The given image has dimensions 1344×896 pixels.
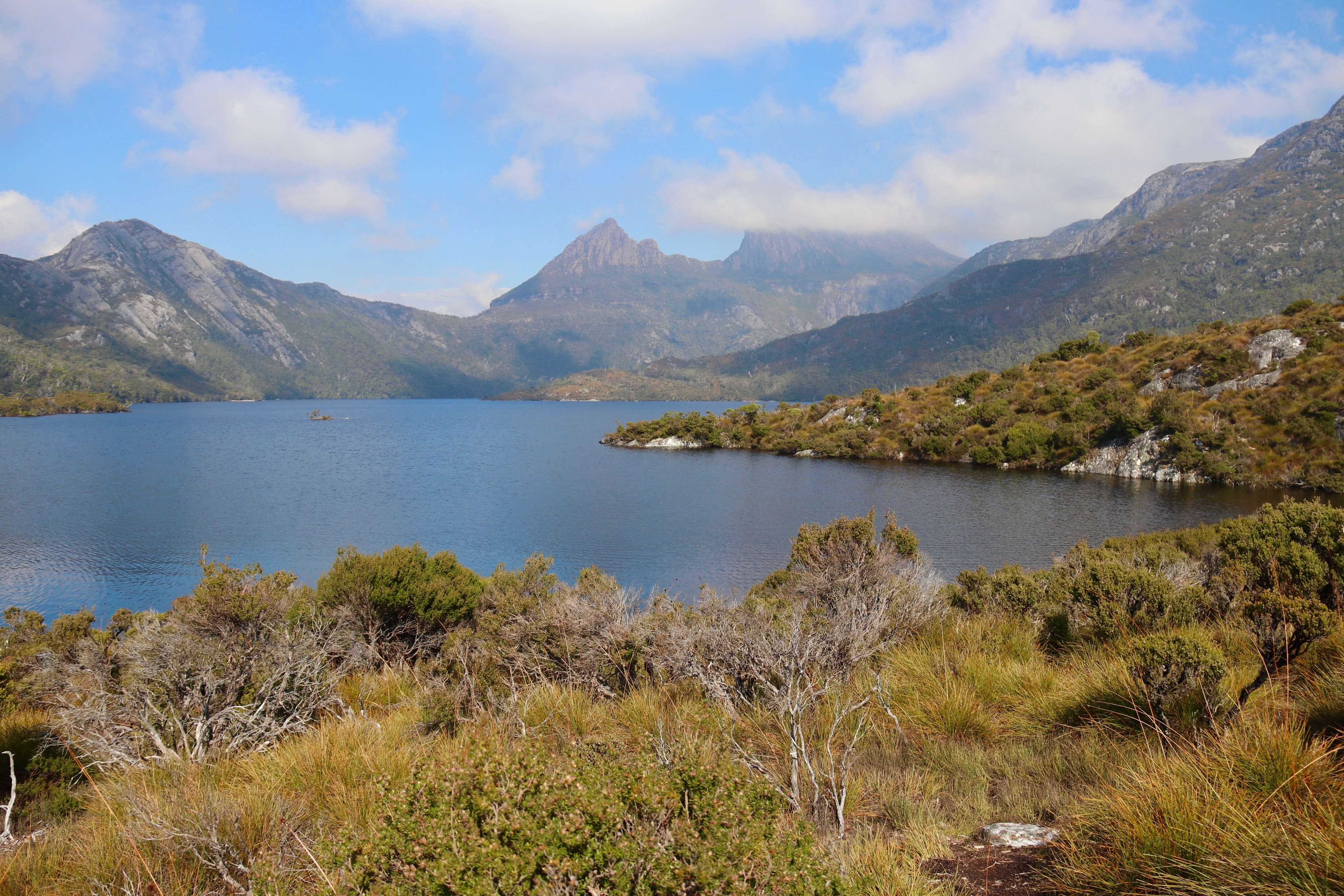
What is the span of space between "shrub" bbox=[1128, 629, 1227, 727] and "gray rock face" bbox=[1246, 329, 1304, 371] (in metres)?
56.4

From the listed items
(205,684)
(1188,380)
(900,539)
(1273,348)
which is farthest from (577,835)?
(1273,348)

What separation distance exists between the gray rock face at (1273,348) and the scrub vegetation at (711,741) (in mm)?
49252

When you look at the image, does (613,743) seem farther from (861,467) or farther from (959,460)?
(959,460)

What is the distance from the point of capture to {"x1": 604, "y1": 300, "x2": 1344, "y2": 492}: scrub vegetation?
3962 cm

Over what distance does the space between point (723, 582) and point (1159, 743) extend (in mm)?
20057

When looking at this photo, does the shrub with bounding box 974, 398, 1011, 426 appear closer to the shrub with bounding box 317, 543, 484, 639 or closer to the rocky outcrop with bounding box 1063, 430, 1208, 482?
the rocky outcrop with bounding box 1063, 430, 1208, 482

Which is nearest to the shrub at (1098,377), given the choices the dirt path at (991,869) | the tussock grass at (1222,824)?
the tussock grass at (1222,824)

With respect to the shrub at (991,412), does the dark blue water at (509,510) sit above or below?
below

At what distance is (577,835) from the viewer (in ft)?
7.19

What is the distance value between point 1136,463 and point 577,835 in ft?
178

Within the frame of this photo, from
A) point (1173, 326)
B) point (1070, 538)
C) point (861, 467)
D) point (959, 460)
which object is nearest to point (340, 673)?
point (1070, 538)

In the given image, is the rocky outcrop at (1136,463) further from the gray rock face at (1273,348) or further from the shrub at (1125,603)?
the shrub at (1125,603)

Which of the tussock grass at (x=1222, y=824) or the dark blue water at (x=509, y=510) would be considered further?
the dark blue water at (x=509, y=510)

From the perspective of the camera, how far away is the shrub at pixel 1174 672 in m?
4.25
